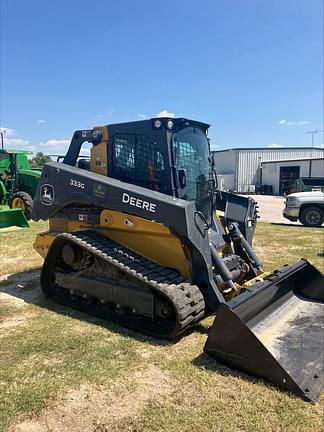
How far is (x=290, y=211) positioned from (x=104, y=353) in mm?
11854

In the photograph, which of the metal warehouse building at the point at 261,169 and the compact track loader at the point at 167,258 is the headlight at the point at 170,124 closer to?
the compact track loader at the point at 167,258

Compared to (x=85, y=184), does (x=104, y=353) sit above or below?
below

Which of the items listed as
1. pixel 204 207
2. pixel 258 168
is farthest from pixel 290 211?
pixel 258 168

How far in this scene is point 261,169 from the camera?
42438mm

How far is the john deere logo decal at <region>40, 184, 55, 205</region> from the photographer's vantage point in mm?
5410

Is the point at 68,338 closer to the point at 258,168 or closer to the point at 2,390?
the point at 2,390

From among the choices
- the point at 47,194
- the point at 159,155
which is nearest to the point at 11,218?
the point at 47,194

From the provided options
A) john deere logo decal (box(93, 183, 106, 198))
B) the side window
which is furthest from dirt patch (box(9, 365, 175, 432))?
the side window

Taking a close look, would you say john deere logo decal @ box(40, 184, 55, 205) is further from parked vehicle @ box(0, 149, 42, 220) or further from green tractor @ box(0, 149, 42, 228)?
parked vehicle @ box(0, 149, 42, 220)

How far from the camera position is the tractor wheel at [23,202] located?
13477mm

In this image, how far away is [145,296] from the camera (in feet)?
13.6

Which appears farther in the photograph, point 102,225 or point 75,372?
point 102,225

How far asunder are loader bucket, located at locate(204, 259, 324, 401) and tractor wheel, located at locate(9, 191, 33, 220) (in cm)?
1051

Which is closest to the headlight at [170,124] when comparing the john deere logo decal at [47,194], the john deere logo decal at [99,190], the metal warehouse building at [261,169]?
the john deere logo decal at [99,190]
